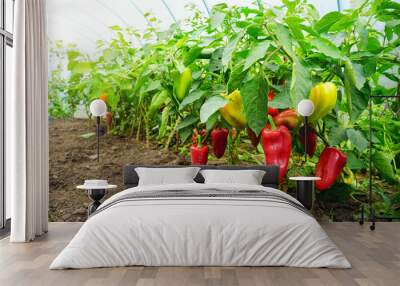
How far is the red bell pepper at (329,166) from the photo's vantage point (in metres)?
5.18

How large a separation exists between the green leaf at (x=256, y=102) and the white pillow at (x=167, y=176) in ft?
2.59

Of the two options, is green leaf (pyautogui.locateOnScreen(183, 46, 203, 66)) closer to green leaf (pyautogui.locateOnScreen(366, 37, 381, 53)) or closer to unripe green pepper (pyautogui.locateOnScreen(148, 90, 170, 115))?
unripe green pepper (pyautogui.locateOnScreen(148, 90, 170, 115))

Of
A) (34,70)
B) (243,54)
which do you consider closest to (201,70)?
(243,54)

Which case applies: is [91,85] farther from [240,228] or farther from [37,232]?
[240,228]

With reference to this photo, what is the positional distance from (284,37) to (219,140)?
4.13 feet

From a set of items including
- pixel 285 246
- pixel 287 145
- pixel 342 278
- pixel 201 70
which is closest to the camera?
pixel 342 278

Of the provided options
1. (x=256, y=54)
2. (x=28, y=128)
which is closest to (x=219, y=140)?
(x=256, y=54)

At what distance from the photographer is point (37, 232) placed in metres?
4.83

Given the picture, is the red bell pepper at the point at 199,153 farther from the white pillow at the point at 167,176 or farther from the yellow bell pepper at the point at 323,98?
the yellow bell pepper at the point at 323,98

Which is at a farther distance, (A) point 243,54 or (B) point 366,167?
(B) point 366,167

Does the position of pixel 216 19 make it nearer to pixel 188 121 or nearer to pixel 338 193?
pixel 188 121

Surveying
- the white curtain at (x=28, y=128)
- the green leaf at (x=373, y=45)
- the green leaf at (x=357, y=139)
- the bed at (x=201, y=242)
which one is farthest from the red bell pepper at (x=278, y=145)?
the white curtain at (x=28, y=128)

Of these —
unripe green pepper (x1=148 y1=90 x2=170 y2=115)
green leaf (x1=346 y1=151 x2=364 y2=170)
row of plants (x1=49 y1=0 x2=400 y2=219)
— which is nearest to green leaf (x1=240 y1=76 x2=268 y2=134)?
row of plants (x1=49 y1=0 x2=400 y2=219)

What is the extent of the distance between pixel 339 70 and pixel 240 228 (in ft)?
6.88
